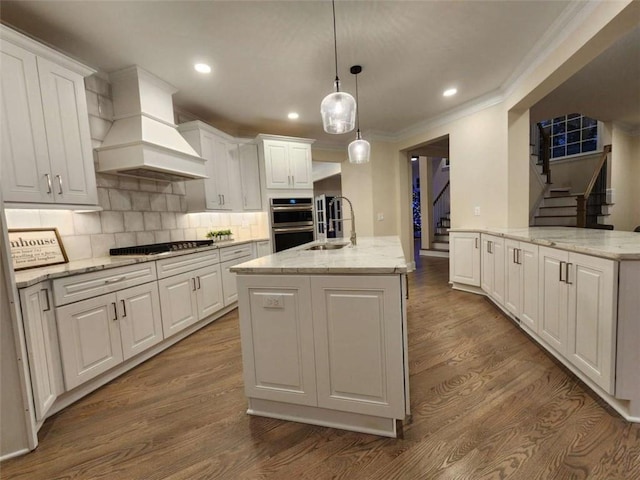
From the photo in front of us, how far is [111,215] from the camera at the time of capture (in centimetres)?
271

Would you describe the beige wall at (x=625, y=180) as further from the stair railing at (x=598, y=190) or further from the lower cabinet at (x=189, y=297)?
the lower cabinet at (x=189, y=297)

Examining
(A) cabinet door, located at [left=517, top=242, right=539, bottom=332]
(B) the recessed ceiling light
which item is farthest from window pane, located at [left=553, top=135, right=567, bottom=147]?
(B) the recessed ceiling light

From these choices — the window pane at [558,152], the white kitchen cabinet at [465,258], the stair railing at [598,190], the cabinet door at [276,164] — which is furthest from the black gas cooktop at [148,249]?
the window pane at [558,152]

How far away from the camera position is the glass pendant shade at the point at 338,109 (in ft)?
6.12

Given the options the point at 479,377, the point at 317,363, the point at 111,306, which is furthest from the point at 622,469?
the point at 111,306

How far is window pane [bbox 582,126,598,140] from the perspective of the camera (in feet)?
20.1

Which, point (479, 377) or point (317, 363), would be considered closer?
point (317, 363)

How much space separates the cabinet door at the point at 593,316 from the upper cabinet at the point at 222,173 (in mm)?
3646

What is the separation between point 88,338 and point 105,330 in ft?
0.38

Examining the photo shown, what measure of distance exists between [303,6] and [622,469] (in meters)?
3.12

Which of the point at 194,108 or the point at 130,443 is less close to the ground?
the point at 194,108

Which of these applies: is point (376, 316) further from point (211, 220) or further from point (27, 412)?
point (211, 220)

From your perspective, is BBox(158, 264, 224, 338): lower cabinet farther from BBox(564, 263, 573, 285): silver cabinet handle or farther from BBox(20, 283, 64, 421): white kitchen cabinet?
BBox(564, 263, 573, 285): silver cabinet handle

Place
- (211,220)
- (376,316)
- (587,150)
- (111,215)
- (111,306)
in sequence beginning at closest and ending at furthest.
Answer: (376,316) → (111,306) → (111,215) → (211,220) → (587,150)
